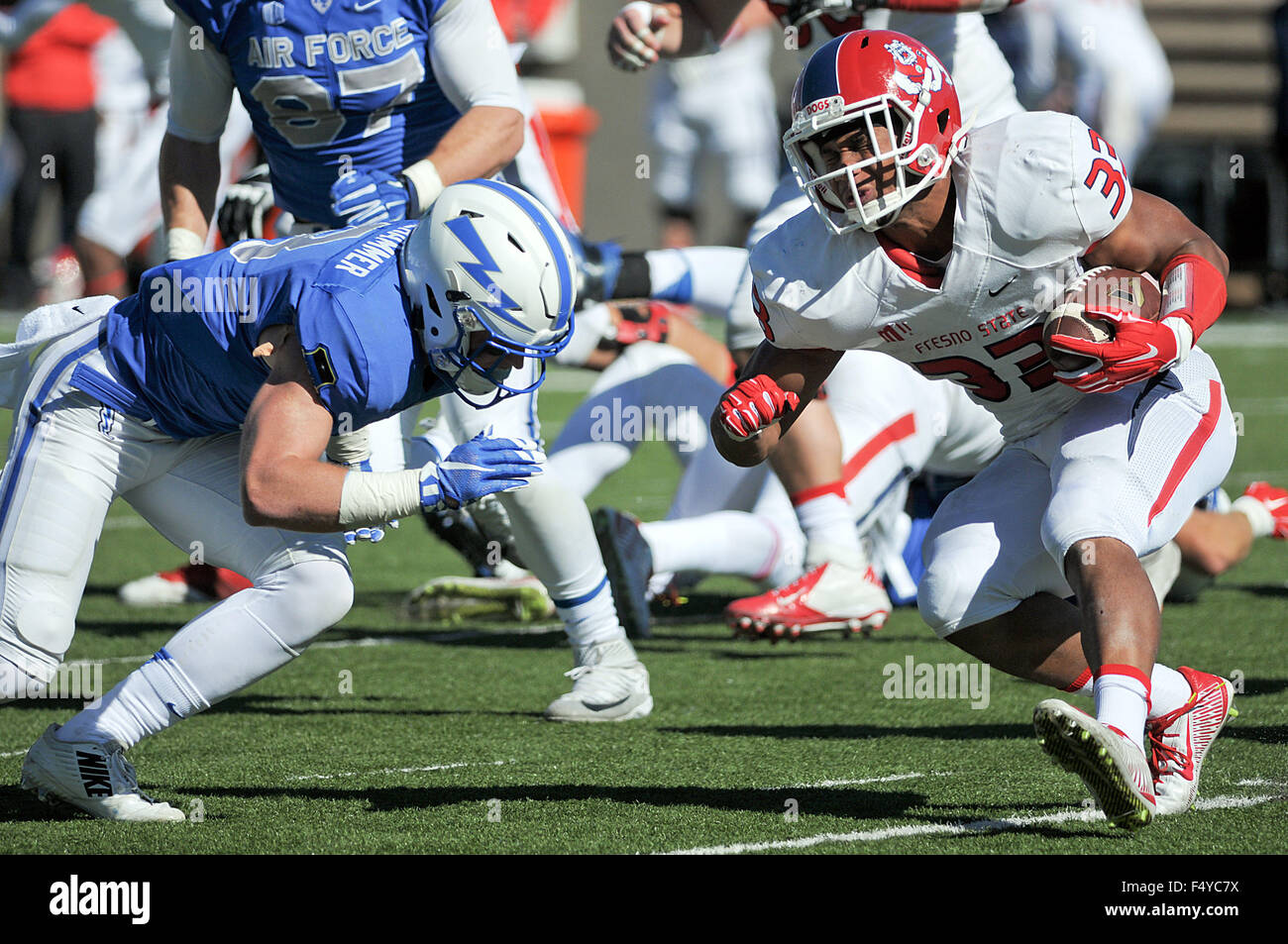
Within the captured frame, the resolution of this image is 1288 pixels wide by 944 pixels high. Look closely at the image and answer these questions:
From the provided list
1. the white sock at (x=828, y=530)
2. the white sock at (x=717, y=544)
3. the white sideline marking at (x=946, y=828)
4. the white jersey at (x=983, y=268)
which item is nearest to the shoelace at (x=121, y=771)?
the white sideline marking at (x=946, y=828)

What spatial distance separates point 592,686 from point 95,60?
10127mm

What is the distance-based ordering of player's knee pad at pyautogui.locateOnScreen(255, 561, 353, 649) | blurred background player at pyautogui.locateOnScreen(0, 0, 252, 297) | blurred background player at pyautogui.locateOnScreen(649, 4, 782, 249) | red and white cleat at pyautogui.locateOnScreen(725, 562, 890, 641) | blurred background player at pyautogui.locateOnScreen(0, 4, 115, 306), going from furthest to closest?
blurred background player at pyautogui.locateOnScreen(649, 4, 782, 249)
blurred background player at pyautogui.locateOnScreen(0, 4, 115, 306)
blurred background player at pyautogui.locateOnScreen(0, 0, 252, 297)
red and white cleat at pyautogui.locateOnScreen(725, 562, 890, 641)
player's knee pad at pyautogui.locateOnScreen(255, 561, 353, 649)

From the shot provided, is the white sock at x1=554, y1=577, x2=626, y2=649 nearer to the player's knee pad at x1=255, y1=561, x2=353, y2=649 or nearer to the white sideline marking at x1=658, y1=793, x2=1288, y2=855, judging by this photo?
the player's knee pad at x1=255, y1=561, x2=353, y2=649

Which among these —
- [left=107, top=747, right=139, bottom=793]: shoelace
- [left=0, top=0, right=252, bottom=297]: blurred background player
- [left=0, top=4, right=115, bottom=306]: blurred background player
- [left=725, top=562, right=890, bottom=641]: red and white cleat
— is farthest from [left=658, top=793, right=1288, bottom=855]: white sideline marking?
[left=0, top=4, right=115, bottom=306]: blurred background player

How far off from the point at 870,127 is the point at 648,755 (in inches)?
58.3

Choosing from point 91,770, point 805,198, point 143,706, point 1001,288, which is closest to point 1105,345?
point 1001,288

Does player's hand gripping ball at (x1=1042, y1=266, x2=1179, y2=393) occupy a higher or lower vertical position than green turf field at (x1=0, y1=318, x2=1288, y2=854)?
higher

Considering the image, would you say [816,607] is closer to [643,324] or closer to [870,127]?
[643,324]

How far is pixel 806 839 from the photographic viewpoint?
133 inches

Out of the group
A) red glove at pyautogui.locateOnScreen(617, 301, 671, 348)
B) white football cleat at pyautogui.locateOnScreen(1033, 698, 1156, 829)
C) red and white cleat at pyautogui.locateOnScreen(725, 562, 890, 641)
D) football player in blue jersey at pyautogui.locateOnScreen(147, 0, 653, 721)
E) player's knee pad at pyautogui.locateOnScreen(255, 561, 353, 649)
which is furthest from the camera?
red glove at pyautogui.locateOnScreen(617, 301, 671, 348)

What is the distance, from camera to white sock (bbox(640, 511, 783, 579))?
559 cm

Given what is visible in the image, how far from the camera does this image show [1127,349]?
3.29 meters

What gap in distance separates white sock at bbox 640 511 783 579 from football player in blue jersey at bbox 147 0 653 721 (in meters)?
0.72

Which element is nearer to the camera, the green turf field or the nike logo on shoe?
the green turf field
